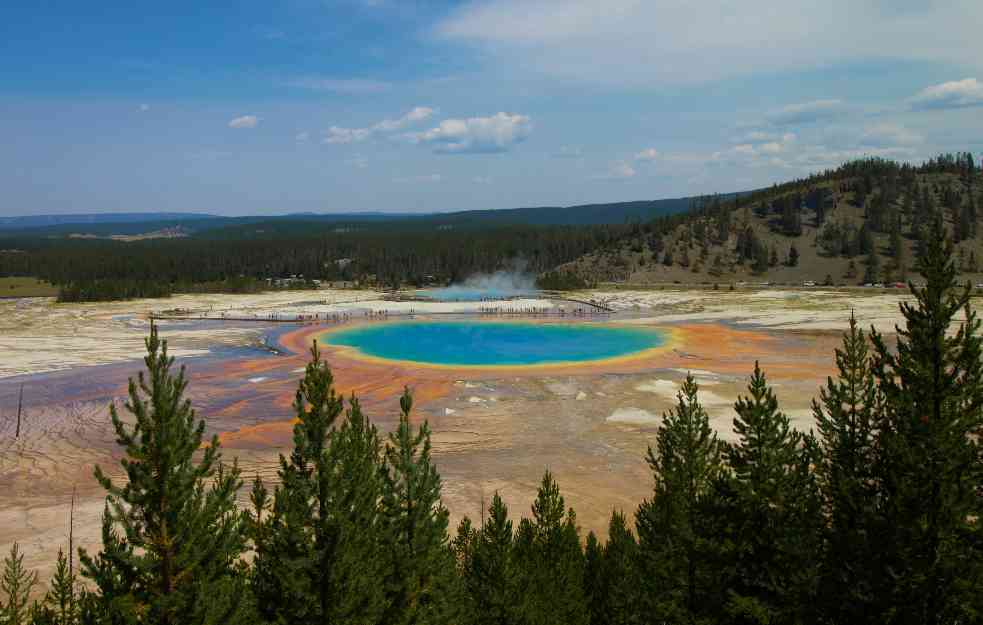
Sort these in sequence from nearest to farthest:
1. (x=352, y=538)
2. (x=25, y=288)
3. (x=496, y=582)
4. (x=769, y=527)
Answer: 1. (x=352, y=538)
2. (x=769, y=527)
3. (x=496, y=582)
4. (x=25, y=288)

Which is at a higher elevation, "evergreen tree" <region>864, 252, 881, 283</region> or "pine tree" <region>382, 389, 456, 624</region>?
"evergreen tree" <region>864, 252, 881, 283</region>

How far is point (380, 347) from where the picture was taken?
6525 centimetres

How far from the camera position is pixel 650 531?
17.5 meters

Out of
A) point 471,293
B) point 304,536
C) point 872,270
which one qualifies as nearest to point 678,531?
point 304,536

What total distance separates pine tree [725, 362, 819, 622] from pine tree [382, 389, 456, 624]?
6217 mm

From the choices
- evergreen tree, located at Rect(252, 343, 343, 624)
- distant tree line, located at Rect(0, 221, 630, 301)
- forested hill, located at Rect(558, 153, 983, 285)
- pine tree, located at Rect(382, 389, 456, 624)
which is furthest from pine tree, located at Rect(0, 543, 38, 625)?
forested hill, located at Rect(558, 153, 983, 285)

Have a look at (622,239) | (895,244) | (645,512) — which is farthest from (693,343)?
→ (622,239)

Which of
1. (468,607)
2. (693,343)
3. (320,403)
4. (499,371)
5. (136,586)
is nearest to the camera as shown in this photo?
(136,586)

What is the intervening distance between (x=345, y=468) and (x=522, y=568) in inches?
244

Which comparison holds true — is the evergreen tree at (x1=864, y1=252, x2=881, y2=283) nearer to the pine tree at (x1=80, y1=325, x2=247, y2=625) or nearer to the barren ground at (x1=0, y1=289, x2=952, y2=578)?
the barren ground at (x1=0, y1=289, x2=952, y2=578)

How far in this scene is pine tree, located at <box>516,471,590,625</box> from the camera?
16656mm

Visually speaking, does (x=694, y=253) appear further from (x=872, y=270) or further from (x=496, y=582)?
(x=496, y=582)

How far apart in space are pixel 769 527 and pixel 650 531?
371cm

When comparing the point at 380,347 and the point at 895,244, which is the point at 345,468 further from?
the point at 895,244
